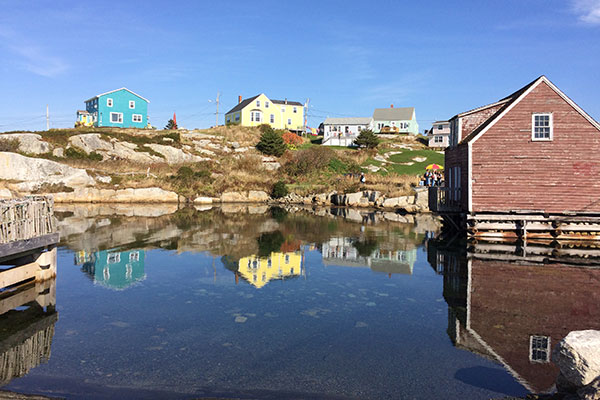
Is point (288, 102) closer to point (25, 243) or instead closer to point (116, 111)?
point (116, 111)

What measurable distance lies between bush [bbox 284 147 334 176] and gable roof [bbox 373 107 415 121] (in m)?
39.9

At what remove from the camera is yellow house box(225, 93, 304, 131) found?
273 feet

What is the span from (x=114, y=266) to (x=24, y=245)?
5.06m

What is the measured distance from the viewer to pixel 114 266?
17688mm

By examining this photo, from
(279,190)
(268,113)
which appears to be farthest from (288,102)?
(279,190)

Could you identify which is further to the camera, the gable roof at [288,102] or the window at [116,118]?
the gable roof at [288,102]

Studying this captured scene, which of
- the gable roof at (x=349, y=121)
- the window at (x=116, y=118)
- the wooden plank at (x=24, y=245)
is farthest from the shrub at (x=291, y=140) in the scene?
the wooden plank at (x=24, y=245)

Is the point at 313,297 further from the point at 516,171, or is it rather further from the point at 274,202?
the point at 274,202

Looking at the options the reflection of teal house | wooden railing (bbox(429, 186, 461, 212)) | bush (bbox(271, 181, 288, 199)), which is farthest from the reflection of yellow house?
bush (bbox(271, 181, 288, 199))

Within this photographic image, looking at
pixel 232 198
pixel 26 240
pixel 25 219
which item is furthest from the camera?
pixel 232 198

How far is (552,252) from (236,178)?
3940 cm

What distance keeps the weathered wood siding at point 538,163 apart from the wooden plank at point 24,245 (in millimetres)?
20876

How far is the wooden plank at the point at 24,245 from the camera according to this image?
12141 millimetres

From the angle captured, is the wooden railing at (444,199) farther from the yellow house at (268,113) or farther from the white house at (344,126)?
the yellow house at (268,113)
